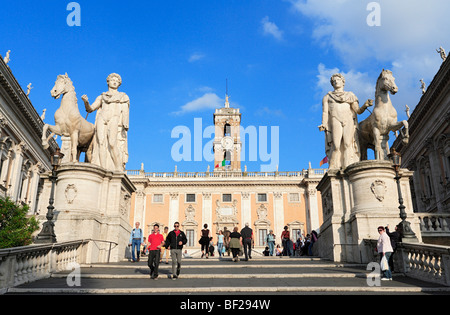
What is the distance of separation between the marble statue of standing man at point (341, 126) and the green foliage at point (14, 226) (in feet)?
35.1

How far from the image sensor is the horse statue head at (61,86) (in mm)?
13019

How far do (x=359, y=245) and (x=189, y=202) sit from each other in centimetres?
3773

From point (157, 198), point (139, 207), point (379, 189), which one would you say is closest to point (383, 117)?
point (379, 189)

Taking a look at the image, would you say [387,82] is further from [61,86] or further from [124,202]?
[61,86]

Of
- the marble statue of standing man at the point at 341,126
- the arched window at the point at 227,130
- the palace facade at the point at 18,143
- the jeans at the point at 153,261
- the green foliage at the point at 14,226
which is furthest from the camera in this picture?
the arched window at the point at 227,130

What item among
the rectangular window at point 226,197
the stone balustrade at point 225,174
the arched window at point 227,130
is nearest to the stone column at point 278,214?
the stone balustrade at point 225,174

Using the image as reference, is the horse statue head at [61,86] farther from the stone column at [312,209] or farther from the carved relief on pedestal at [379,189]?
the stone column at [312,209]

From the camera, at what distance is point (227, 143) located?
60.4 m

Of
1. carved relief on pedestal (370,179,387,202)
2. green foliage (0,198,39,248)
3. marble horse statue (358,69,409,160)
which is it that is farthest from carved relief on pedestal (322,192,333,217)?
green foliage (0,198,39,248)

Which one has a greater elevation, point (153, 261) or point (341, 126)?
point (341, 126)

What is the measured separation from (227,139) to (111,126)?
155ft

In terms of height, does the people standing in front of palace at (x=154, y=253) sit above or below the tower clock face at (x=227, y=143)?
below
